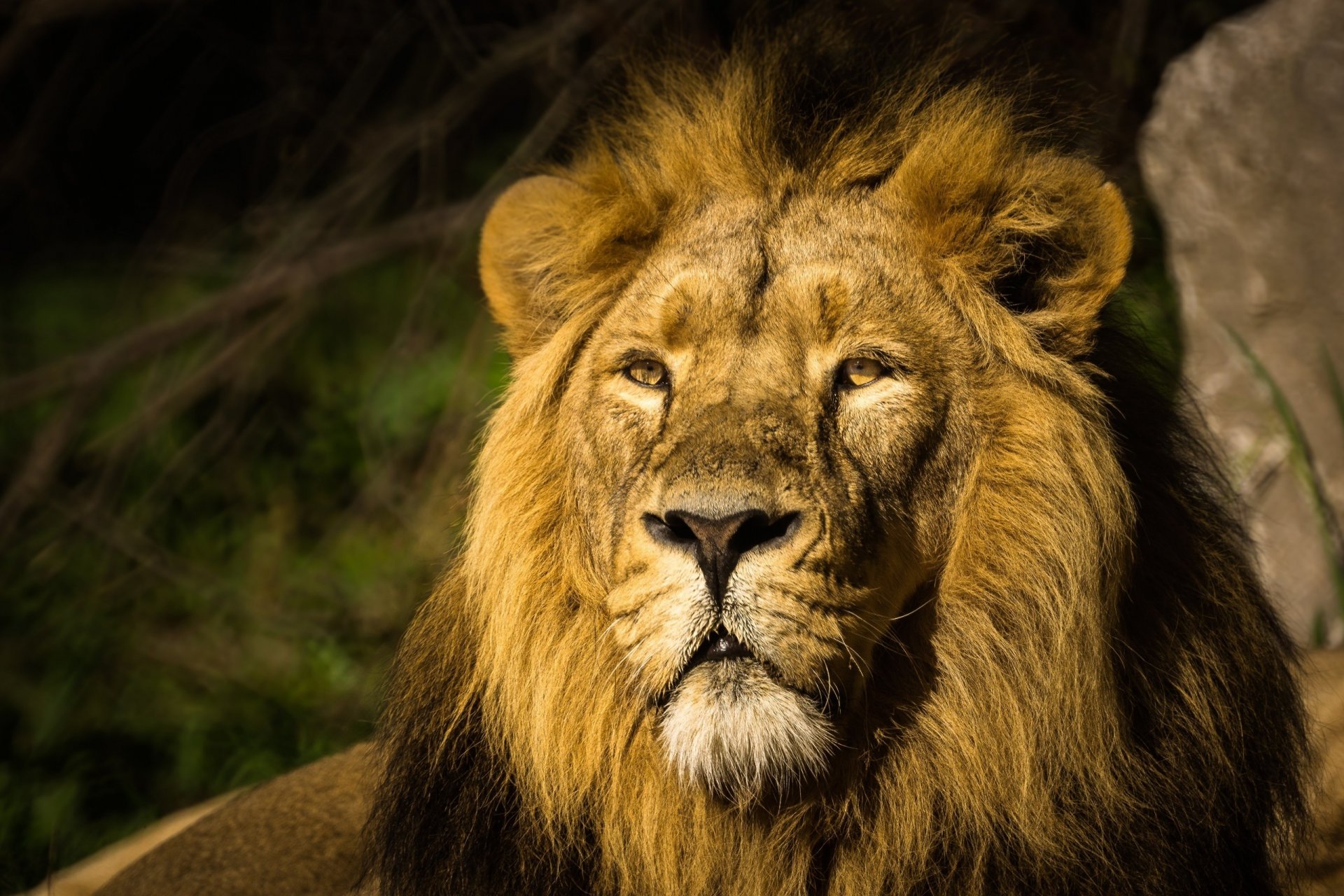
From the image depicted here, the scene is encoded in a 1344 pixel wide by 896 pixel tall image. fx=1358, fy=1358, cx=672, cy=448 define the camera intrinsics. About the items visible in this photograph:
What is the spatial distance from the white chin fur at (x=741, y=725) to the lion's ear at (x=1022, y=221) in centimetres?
86

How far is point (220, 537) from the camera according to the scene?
6031mm

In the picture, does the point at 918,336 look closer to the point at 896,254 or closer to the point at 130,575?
the point at 896,254

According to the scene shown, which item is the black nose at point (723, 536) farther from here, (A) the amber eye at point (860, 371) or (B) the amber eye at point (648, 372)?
(B) the amber eye at point (648, 372)

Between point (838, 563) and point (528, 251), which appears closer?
point (838, 563)

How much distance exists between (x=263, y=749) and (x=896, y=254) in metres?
3.58

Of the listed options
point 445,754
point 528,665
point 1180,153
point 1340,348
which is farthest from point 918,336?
point 1180,153

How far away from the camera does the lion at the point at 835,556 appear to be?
219 cm

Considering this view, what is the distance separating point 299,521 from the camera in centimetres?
614

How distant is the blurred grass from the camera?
16.6 ft

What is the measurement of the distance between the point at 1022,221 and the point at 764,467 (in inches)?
28.8

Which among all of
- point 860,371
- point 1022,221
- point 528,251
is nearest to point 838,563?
point 860,371

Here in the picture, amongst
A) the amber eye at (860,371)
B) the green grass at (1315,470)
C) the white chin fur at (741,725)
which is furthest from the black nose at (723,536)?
the green grass at (1315,470)

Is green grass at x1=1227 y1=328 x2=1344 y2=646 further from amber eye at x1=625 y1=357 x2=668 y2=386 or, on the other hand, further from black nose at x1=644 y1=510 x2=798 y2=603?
black nose at x1=644 y1=510 x2=798 y2=603

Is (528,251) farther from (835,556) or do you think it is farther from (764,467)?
(835,556)
